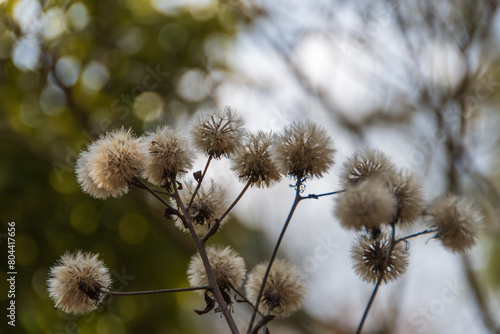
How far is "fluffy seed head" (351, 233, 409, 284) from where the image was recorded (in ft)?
2.02

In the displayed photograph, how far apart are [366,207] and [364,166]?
146mm

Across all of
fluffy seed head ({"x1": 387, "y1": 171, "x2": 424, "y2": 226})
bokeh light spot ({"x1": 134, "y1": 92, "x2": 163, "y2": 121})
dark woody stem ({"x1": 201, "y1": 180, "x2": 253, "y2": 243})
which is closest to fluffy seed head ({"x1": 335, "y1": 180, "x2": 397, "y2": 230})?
fluffy seed head ({"x1": 387, "y1": 171, "x2": 424, "y2": 226})

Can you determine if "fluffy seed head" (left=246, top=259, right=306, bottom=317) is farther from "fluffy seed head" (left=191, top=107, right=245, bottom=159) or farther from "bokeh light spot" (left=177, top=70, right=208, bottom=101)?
"bokeh light spot" (left=177, top=70, right=208, bottom=101)

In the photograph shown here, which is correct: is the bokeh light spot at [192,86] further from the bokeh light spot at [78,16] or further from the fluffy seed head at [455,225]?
the fluffy seed head at [455,225]

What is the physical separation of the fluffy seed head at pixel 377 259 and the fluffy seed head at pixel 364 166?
0.08 m

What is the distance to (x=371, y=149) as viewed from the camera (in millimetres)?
635

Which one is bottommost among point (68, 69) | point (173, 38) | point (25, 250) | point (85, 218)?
point (25, 250)

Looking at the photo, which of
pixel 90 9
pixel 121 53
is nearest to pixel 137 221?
pixel 121 53

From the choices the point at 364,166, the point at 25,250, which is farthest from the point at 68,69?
the point at 364,166

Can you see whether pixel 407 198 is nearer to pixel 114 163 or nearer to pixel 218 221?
pixel 218 221

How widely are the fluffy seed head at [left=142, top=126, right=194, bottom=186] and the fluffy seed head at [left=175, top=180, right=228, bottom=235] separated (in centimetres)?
6

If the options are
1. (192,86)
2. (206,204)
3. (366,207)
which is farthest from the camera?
(192,86)

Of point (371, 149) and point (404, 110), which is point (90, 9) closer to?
point (404, 110)

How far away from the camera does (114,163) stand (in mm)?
622
